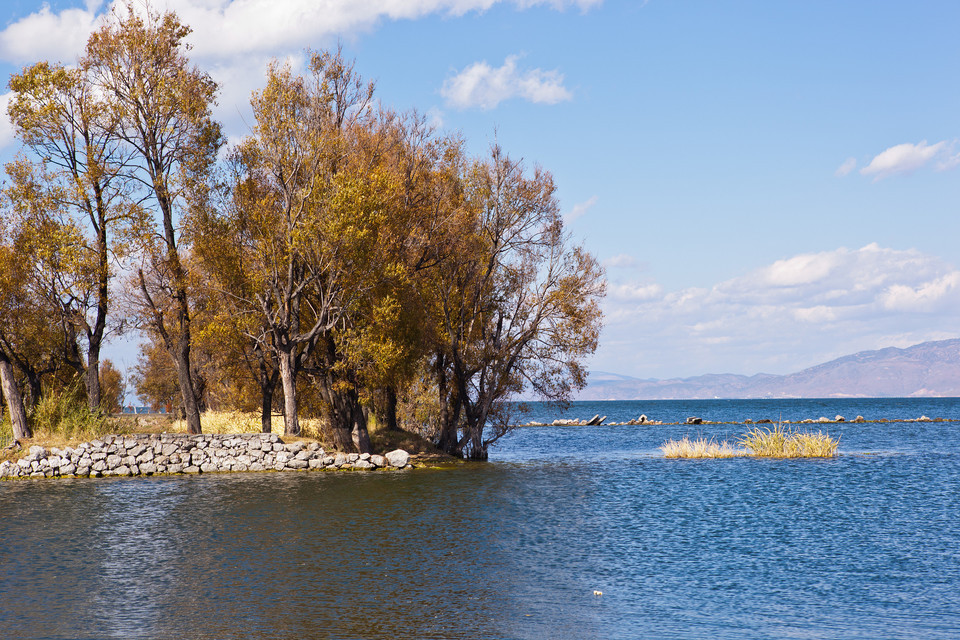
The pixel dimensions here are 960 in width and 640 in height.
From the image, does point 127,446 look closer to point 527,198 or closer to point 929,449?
point 527,198

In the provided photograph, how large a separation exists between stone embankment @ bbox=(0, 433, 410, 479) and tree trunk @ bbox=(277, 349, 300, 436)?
126 cm

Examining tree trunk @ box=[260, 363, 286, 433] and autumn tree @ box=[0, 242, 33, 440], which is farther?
tree trunk @ box=[260, 363, 286, 433]

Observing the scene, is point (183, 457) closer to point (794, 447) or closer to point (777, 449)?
point (777, 449)

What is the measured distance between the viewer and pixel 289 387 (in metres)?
38.1

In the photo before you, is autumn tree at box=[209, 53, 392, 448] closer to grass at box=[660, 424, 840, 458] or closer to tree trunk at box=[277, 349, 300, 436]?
tree trunk at box=[277, 349, 300, 436]

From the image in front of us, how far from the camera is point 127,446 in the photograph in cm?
3606

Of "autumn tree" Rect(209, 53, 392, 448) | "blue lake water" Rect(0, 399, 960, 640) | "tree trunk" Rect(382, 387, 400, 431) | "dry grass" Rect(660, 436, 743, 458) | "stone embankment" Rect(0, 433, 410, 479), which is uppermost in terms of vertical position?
"autumn tree" Rect(209, 53, 392, 448)

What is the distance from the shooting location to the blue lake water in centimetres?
1360

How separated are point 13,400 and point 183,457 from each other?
8.01 meters

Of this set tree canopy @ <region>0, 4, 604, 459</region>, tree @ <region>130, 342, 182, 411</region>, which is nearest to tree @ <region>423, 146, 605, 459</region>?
tree canopy @ <region>0, 4, 604, 459</region>

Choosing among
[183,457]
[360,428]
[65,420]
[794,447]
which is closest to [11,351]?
[65,420]

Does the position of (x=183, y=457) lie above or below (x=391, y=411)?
below

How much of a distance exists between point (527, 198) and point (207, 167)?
1629 centimetres

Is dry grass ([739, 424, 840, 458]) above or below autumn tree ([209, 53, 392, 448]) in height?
below
